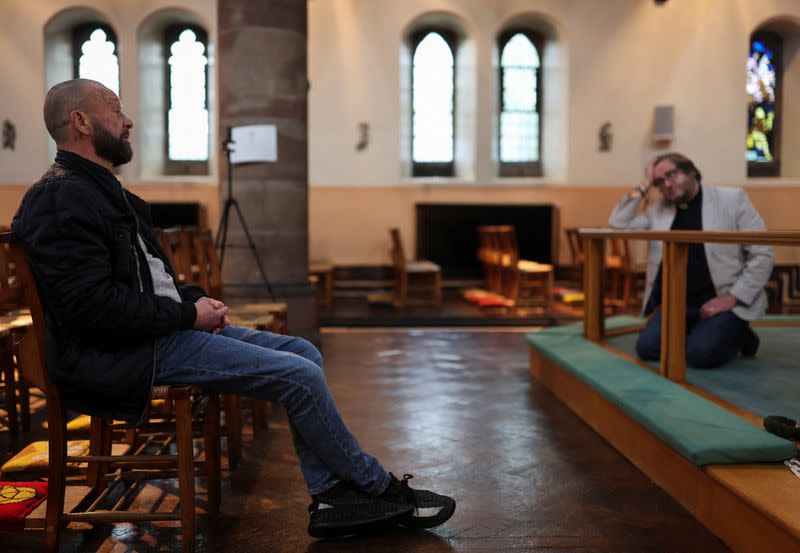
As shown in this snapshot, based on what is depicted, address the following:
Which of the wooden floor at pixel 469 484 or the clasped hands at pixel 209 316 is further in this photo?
the wooden floor at pixel 469 484

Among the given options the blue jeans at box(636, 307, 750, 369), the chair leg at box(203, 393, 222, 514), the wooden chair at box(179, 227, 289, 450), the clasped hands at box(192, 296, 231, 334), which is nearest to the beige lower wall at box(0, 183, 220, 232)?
the wooden chair at box(179, 227, 289, 450)

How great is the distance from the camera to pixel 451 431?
3.71 metres

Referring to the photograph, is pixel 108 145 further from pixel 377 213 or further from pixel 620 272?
pixel 377 213

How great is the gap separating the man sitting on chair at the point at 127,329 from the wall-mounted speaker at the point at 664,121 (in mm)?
9940

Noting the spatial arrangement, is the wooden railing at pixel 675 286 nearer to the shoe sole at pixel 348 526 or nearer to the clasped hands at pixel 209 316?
the shoe sole at pixel 348 526

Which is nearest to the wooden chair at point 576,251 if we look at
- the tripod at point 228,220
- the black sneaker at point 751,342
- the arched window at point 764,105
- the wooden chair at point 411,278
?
the wooden chair at point 411,278

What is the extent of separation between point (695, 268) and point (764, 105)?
30.8ft

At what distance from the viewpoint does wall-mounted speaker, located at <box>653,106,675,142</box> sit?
37.3ft

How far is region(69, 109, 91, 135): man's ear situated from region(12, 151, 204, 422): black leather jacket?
0.07 meters

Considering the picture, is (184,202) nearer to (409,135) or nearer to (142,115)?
(142,115)

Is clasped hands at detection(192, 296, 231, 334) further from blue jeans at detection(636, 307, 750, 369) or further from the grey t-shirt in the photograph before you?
blue jeans at detection(636, 307, 750, 369)

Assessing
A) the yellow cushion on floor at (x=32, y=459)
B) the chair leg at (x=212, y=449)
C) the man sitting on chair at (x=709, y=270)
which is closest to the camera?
the chair leg at (x=212, y=449)

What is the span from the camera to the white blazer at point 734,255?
3883 mm

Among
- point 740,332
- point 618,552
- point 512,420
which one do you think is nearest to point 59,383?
point 618,552
